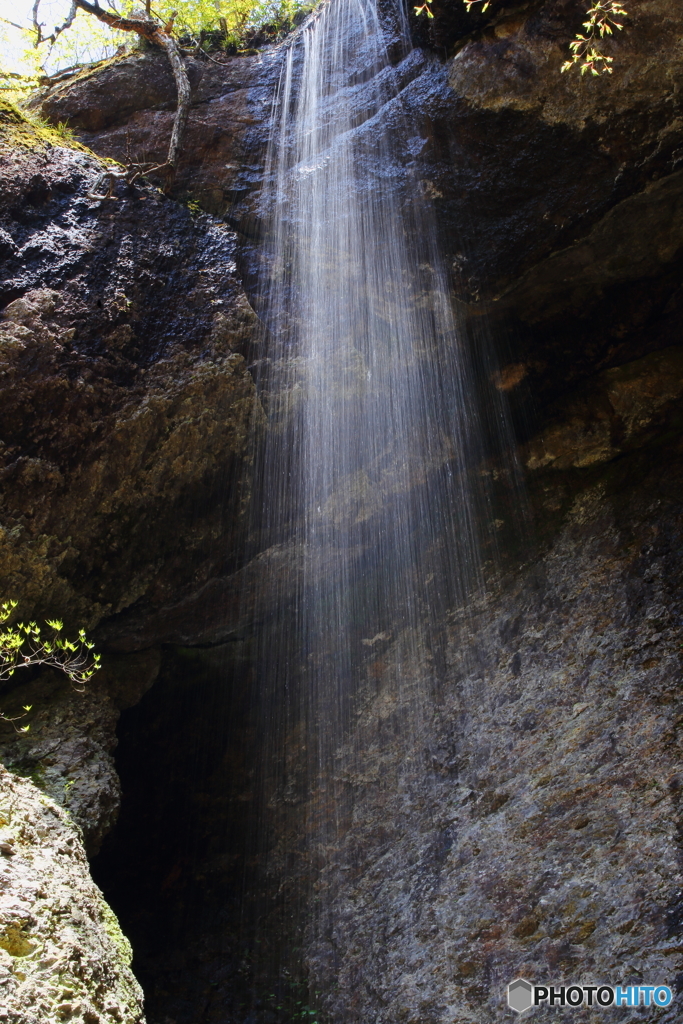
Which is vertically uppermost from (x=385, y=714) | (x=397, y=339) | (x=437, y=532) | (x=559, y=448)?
(x=397, y=339)

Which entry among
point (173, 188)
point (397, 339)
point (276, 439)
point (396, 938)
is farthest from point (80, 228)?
point (396, 938)

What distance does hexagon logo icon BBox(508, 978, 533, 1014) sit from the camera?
4078 millimetres

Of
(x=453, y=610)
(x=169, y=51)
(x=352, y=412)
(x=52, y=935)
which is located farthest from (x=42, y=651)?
(x=169, y=51)

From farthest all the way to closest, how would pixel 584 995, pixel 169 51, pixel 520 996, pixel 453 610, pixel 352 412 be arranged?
pixel 169 51 → pixel 453 610 → pixel 352 412 → pixel 520 996 → pixel 584 995

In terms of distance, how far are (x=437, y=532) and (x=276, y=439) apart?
7.31 ft

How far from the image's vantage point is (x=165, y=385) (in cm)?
577

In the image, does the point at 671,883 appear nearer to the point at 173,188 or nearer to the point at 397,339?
the point at 397,339

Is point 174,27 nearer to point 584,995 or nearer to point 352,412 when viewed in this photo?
point 352,412

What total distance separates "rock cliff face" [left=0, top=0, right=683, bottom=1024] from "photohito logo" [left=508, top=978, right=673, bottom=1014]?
3.9 inches

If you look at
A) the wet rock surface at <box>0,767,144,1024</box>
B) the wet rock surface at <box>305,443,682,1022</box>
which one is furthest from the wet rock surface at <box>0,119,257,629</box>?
the wet rock surface at <box>305,443,682,1022</box>

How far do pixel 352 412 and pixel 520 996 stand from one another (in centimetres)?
490

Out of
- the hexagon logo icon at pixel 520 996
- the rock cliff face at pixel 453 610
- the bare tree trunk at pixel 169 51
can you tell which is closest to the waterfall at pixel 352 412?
the rock cliff face at pixel 453 610

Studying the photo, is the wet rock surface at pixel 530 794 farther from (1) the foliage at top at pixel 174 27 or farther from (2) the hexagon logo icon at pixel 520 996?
(1) the foliage at top at pixel 174 27

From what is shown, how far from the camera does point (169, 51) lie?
7367 millimetres
